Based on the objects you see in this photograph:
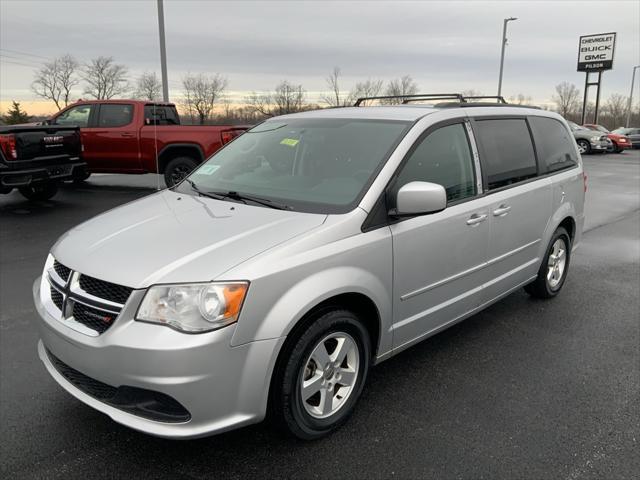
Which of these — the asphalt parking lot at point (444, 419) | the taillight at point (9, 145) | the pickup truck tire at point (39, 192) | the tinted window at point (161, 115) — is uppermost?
the tinted window at point (161, 115)

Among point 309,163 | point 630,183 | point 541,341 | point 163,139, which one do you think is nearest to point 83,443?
point 309,163

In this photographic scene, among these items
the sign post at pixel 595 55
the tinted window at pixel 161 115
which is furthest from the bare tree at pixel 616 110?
the tinted window at pixel 161 115

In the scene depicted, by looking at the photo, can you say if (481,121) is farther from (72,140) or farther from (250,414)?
(72,140)

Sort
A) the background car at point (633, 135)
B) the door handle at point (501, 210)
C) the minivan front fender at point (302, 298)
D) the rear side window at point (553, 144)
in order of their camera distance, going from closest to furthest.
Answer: the minivan front fender at point (302, 298) → the door handle at point (501, 210) → the rear side window at point (553, 144) → the background car at point (633, 135)

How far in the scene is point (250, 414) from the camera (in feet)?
8.36

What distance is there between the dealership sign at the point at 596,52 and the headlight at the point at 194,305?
53364mm

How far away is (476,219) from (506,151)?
874mm

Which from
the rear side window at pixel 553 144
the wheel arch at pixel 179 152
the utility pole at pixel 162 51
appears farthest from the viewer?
the utility pole at pixel 162 51

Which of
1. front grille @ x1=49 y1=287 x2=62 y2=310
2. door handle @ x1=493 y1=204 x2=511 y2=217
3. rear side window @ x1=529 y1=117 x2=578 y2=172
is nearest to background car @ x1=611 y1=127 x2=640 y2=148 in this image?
rear side window @ x1=529 y1=117 x2=578 y2=172

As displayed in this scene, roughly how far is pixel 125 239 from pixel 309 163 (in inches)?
51.2

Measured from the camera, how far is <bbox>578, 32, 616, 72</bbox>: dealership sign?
46.7 m

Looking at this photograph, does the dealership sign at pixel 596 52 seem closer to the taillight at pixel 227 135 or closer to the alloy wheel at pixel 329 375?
the taillight at pixel 227 135

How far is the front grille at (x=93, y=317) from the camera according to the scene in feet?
8.25

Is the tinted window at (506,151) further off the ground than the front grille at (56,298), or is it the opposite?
the tinted window at (506,151)
